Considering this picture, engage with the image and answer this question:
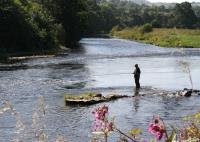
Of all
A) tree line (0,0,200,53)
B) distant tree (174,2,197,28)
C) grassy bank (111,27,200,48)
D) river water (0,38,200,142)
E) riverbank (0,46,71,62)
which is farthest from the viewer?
distant tree (174,2,197,28)

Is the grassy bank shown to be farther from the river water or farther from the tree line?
the river water

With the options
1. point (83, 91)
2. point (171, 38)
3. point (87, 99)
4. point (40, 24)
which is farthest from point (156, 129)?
point (171, 38)

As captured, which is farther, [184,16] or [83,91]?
[184,16]

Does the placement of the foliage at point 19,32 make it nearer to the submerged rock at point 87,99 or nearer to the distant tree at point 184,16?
the submerged rock at point 87,99

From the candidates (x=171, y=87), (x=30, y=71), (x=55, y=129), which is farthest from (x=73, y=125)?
(x=30, y=71)

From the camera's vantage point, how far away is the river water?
2236cm

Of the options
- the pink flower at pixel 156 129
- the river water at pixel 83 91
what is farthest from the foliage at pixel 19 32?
the pink flower at pixel 156 129

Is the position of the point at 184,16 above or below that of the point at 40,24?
below

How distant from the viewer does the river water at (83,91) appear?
22359 millimetres

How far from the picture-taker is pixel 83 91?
3472 centimetres

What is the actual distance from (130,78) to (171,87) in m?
6.99

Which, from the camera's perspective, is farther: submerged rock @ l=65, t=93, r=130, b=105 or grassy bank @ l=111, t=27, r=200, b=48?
grassy bank @ l=111, t=27, r=200, b=48

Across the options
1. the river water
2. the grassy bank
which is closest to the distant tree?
the grassy bank

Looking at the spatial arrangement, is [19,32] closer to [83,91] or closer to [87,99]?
[83,91]
